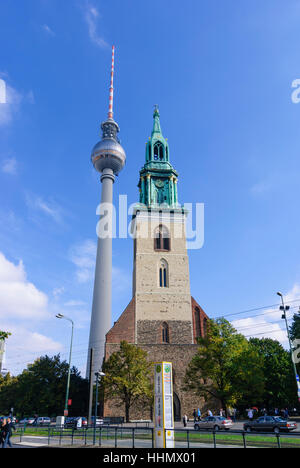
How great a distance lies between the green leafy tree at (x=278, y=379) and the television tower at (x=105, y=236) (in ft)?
94.2

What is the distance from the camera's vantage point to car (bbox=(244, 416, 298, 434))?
73.3 feet

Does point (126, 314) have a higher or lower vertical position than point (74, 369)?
higher

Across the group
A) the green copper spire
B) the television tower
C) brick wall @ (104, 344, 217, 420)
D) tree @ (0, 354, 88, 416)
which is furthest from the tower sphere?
brick wall @ (104, 344, 217, 420)

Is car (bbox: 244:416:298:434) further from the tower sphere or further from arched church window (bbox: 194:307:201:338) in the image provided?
the tower sphere

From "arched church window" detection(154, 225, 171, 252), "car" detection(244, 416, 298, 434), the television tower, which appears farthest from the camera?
the television tower

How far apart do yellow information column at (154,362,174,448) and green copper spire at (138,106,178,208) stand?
3864cm

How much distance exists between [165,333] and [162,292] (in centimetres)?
531

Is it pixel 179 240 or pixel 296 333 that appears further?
pixel 179 240

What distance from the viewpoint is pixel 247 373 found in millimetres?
31938

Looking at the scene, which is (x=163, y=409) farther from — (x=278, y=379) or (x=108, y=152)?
(x=108, y=152)

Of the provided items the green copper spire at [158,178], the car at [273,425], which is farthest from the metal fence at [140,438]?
the green copper spire at [158,178]
